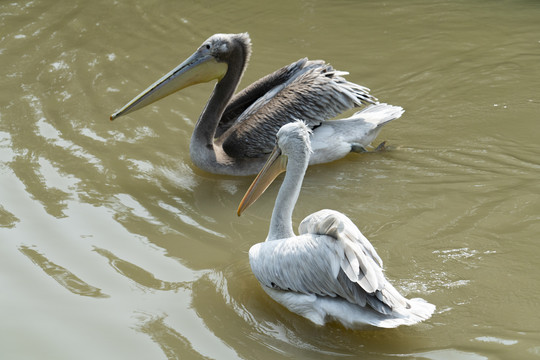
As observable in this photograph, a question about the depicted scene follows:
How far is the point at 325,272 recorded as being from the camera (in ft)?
10.8

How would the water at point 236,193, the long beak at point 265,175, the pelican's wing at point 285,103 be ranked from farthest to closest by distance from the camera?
the pelican's wing at point 285,103 → the long beak at point 265,175 → the water at point 236,193

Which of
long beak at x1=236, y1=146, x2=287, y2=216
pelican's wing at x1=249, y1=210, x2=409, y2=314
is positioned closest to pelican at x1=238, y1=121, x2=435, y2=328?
pelican's wing at x1=249, y1=210, x2=409, y2=314

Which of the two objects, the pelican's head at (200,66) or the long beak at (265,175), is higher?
the pelican's head at (200,66)

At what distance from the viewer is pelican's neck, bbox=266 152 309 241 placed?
3.71 m

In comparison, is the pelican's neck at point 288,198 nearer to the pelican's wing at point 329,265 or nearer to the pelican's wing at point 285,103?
the pelican's wing at point 329,265

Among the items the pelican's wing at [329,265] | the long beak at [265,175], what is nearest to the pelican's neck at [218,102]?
the long beak at [265,175]

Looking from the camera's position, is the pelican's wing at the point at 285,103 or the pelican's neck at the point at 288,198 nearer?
the pelican's neck at the point at 288,198

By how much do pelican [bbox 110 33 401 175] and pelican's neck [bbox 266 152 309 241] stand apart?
126 centimetres

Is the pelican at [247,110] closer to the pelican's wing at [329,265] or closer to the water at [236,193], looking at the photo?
the water at [236,193]

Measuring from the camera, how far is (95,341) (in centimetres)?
334

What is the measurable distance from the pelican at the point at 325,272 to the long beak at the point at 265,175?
13 cm

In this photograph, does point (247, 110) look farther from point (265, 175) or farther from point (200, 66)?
point (265, 175)

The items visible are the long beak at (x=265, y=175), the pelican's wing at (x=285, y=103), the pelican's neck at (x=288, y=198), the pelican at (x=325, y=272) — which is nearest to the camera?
the pelican at (x=325, y=272)

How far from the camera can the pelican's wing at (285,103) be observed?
500 centimetres
